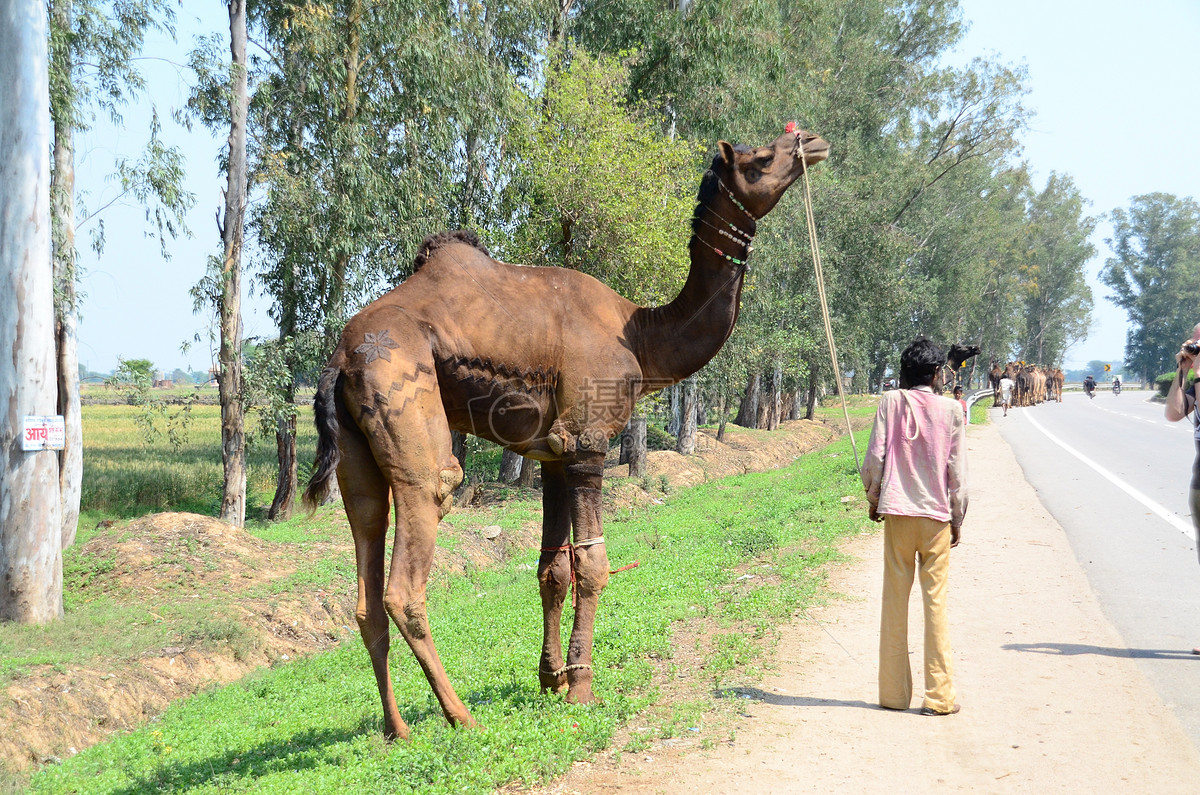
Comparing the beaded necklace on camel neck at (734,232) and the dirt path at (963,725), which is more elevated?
the beaded necklace on camel neck at (734,232)

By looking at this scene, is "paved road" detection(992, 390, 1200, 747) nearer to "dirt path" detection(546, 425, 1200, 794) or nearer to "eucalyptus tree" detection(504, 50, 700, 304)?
"dirt path" detection(546, 425, 1200, 794)

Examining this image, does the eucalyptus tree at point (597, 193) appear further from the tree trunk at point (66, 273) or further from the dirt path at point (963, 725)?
the dirt path at point (963, 725)

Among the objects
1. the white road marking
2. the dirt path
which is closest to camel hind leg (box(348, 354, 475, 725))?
the dirt path

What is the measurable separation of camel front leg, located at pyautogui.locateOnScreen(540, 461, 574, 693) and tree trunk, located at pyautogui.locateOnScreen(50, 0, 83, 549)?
978cm

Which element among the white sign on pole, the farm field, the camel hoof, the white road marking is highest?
the white sign on pole

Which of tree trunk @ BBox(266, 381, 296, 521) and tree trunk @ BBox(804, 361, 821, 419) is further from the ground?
tree trunk @ BBox(804, 361, 821, 419)

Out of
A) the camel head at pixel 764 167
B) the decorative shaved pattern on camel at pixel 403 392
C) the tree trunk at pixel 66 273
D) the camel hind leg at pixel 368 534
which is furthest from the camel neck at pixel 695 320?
the tree trunk at pixel 66 273

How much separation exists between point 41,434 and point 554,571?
6536 millimetres

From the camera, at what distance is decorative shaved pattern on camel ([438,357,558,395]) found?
5254mm

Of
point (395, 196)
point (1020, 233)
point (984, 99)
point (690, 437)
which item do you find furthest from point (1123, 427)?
point (1020, 233)

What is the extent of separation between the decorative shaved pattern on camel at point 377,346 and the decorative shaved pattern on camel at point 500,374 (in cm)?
36

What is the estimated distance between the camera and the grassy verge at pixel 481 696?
4.76m

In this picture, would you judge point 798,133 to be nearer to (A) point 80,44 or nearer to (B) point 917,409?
(B) point 917,409

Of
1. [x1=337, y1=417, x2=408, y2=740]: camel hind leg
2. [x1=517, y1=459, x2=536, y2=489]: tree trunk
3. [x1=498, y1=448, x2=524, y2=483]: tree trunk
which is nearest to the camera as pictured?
[x1=337, y1=417, x2=408, y2=740]: camel hind leg
